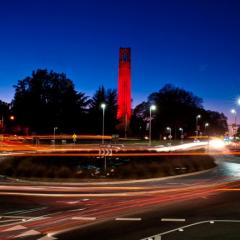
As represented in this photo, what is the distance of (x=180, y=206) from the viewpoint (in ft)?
65.2

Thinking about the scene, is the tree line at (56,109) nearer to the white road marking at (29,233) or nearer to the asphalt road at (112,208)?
the asphalt road at (112,208)

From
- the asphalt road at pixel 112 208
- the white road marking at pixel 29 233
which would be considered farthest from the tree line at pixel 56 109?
the white road marking at pixel 29 233

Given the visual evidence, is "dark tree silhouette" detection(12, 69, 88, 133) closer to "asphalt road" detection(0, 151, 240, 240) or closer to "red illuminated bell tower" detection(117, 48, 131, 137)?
"red illuminated bell tower" detection(117, 48, 131, 137)

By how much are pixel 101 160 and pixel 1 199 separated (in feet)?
49.7

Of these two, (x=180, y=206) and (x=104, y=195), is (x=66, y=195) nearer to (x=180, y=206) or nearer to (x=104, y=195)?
(x=104, y=195)

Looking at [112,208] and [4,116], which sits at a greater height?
[4,116]

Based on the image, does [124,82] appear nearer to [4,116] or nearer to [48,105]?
[48,105]

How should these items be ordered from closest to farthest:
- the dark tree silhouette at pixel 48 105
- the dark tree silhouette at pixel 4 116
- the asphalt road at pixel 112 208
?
the asphalt road at pixel 112 208 < the dark tree silhouette at pixel 48 105 < the dark tree silhouette at pixel 4 116

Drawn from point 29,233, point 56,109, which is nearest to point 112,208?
point 29,233

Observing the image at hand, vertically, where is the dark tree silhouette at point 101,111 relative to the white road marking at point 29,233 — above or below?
above

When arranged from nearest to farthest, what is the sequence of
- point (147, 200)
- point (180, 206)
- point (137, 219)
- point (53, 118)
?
point (137, 219) → point (180, 206) → point (147, 200) → point (53, 118)

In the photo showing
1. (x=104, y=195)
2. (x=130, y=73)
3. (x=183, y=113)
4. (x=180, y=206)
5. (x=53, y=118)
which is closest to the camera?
(x=180, y=206)

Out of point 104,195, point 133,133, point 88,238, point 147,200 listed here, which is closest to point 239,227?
point 88,238

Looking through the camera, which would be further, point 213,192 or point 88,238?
point 213,192
